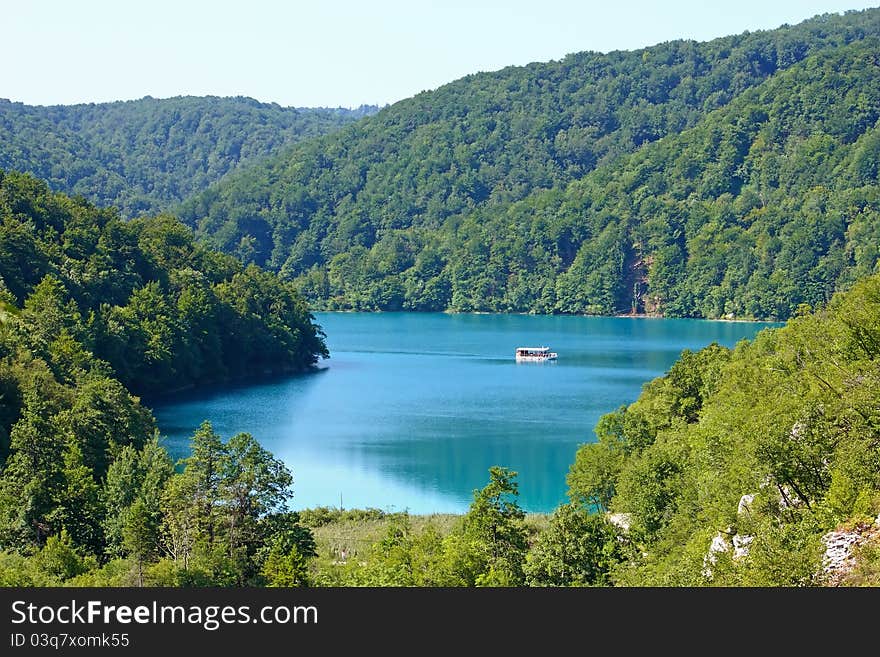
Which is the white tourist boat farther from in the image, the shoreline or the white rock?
the white rock

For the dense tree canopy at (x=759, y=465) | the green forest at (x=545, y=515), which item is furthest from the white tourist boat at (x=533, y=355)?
the dense tree canopy at (x=759, y=465)

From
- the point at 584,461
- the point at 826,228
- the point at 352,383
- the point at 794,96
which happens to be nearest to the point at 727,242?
the point at 826,228

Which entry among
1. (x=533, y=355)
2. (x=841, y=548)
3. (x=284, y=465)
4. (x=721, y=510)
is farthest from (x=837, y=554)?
(x=533, y=355)

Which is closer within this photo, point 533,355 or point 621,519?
point 621,519

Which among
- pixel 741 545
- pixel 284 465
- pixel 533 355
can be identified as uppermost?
pixel 741 545

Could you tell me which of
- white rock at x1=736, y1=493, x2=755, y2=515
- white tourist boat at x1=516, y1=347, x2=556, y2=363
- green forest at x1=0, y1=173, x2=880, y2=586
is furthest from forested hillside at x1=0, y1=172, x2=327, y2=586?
white tourist boat at x1=516, y1=347, x2=556, y2=363

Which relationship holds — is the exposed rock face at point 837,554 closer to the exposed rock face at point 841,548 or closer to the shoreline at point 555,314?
the exposed rock face at point 841,548

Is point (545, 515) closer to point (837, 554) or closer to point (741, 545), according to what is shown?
point (741, 545)
